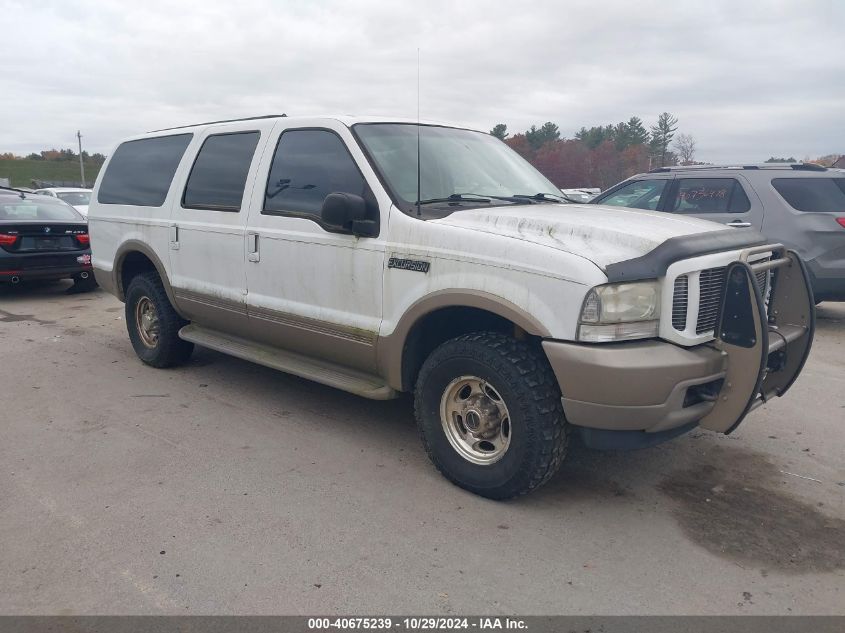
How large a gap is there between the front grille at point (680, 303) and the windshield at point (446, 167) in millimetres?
1340

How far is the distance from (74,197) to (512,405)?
51.6 ft

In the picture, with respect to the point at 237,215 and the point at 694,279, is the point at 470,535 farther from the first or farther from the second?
the point at 237,215

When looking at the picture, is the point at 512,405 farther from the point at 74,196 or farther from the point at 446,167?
the point at 74,196

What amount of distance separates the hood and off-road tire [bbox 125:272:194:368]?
3.05m

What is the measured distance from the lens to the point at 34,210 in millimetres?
9820

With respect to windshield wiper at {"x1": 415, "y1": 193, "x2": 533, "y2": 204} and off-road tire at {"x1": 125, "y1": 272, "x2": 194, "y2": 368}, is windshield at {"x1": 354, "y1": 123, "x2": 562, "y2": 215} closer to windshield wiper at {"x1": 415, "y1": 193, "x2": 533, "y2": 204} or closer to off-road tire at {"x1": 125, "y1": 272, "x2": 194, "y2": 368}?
windshield wiper at {"x1": 415, "y1": 193, "x2": 533, "y2": 204}

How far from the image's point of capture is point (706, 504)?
3594mm

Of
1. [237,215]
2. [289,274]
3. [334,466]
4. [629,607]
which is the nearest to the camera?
[629,607]

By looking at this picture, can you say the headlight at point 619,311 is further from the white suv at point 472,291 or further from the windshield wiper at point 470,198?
the windshield wiper at point 470,198

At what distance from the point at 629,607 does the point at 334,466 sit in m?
1.87

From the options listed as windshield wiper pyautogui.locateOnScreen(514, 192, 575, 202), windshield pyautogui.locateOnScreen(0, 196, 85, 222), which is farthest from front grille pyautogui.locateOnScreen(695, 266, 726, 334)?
windshield pyautogui.locateOnScreen(0, 196, 85, 222)

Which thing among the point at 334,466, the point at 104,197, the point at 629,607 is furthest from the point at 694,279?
the point at 104,197

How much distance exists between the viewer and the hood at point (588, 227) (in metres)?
3.20

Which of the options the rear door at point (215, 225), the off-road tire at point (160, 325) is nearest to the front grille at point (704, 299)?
the rear door at point (215, 225)
